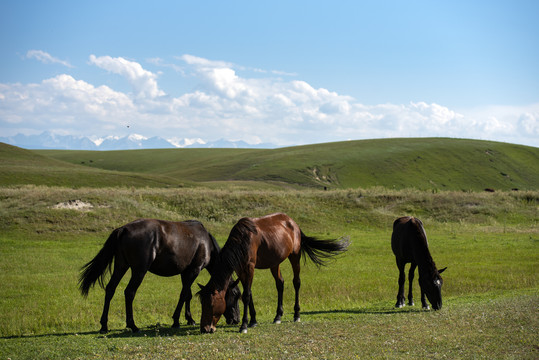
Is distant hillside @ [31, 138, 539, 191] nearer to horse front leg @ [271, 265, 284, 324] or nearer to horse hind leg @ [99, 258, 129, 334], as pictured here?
horse front leg @ [271, 265, 284, 324]

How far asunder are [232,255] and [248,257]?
1.42 ft

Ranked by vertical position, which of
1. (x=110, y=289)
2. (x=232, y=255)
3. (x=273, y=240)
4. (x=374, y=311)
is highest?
(x=273, y=240)

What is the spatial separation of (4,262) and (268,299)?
1352 centimetres

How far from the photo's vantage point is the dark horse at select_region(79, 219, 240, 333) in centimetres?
1075

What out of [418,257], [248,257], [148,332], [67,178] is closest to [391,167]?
[67,178]

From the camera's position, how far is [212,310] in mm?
10273

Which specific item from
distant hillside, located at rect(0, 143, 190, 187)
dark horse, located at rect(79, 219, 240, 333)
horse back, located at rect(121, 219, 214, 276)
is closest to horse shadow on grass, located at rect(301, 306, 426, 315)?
dark horse, located at rect(79, 219, 240, 333)

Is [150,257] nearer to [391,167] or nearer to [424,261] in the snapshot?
[424,261]

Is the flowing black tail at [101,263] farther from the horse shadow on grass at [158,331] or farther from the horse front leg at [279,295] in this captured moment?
the horse front leg at [279,295]

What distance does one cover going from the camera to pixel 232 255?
1061 centimetres

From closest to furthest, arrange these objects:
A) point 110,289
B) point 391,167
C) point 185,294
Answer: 1. point 110,289
2. point 185,294
3. point 391,167

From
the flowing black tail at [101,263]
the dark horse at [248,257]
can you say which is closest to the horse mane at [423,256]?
the dark horse at [248,257]

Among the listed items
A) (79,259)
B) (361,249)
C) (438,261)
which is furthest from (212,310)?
(361,249)

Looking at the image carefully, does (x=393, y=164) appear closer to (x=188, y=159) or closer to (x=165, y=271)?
(x=188, y=159)
